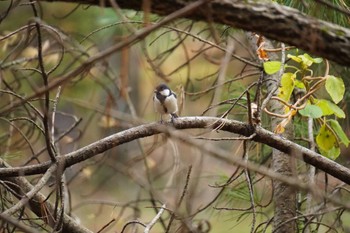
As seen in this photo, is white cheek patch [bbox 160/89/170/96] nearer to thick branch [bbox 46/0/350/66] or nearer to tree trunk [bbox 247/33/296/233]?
tree trunk [bbox 247/33/296/233]

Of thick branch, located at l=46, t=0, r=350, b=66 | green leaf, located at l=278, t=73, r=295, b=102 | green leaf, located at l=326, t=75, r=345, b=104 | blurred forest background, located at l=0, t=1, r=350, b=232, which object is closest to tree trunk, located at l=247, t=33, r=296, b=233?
blurred forest background, located at l=0, t=1, r=350, b=232

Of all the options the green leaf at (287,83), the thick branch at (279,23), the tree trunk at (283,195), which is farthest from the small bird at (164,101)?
the thick branch at (279,23)

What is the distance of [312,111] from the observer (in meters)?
1.86

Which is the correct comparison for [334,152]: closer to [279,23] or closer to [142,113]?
[142,113]

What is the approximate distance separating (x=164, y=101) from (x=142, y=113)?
29 centimetres

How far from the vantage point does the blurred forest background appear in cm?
152

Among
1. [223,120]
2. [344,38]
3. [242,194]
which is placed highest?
[344,38]

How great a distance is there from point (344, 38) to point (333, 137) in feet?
2.50

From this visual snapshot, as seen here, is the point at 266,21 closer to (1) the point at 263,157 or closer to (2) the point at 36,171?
(2) the point at 36,171

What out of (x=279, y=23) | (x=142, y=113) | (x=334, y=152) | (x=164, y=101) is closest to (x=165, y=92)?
(x=164, y=101)

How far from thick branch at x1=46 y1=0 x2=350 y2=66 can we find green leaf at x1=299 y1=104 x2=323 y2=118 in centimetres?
56

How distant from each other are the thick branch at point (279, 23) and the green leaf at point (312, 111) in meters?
0.56

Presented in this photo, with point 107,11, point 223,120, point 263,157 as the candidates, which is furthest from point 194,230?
point 107,11

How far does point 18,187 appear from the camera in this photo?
82.5 inches
